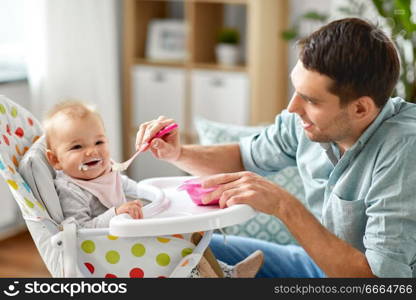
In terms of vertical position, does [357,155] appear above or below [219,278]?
above

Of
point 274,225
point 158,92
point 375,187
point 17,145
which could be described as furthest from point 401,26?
point 17,145

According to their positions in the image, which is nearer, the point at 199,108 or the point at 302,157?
the point at 302,157

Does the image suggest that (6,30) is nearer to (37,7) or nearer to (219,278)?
(37,7)

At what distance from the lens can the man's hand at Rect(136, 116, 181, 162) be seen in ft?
6.15

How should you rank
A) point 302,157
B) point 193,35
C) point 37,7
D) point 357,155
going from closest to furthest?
point 357,155, point 302,157, point 37,7, point 193,35

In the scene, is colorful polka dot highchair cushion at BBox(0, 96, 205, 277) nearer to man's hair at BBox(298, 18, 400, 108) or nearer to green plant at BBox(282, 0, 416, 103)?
man's hair at BBox(298, 18, 400, 108)

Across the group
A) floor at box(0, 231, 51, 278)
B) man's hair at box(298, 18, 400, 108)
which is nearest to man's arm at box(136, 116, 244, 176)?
man's hair at box(298, 18, 400, 108)

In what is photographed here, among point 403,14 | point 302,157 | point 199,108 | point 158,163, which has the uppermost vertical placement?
point 403,14

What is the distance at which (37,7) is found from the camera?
12.9 ft

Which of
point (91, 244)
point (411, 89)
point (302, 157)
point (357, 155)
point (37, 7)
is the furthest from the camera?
point (37, 7)

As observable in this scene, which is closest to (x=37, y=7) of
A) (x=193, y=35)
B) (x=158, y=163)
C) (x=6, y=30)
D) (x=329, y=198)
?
(x=6, y=30)

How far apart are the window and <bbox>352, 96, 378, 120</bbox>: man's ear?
2642 millimetres

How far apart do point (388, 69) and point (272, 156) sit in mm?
508

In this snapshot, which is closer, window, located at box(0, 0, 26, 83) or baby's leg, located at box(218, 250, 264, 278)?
baby's leg, located at box(218, 250, 264, 278)
